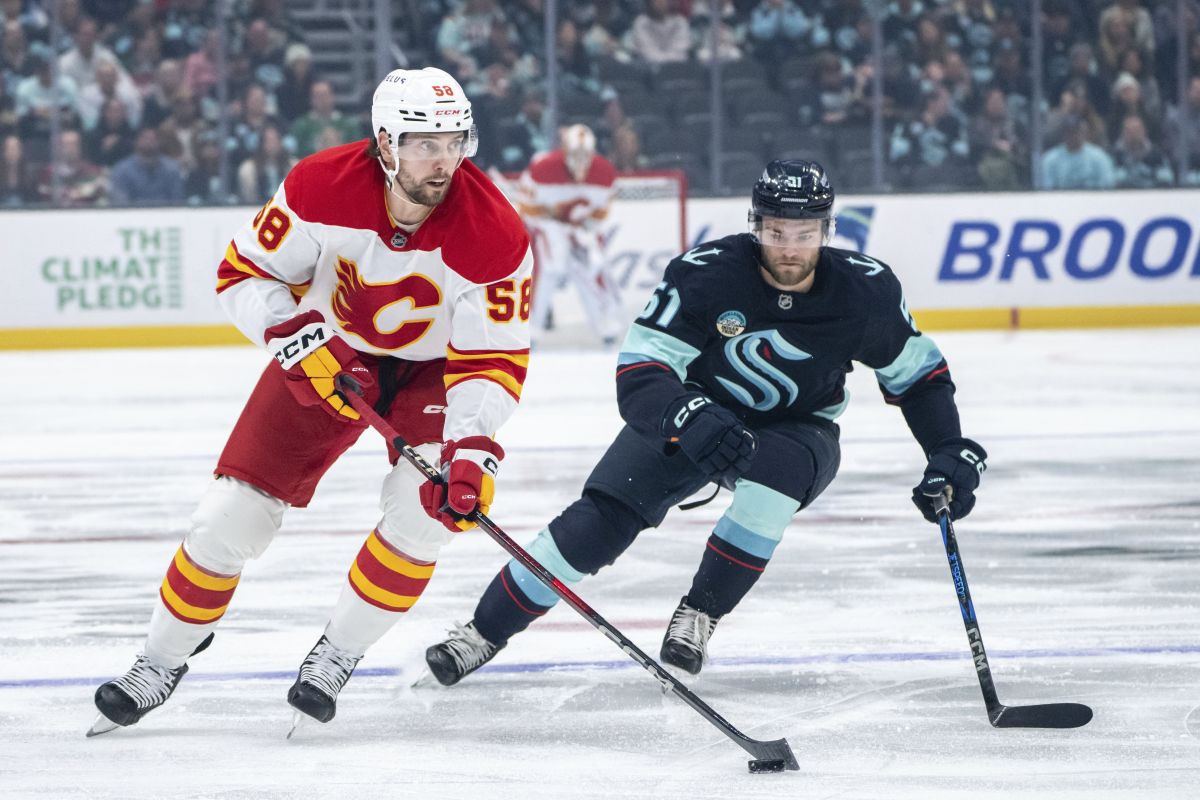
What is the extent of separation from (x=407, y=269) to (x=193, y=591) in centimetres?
60

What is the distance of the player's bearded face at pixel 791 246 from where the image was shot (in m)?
2.96

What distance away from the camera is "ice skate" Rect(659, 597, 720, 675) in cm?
304

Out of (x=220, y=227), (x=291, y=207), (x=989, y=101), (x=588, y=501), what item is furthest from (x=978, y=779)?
(x=989, y=101)

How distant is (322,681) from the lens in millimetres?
2791

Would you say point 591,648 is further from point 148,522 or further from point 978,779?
point 148,522

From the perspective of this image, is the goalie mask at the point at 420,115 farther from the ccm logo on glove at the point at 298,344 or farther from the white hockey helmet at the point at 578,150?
the white hockey helmet at the point at 578,150

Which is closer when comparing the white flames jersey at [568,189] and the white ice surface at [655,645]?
the white ice surface at [655,645]

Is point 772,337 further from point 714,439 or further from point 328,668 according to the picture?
point 328,668

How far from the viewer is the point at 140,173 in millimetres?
9531

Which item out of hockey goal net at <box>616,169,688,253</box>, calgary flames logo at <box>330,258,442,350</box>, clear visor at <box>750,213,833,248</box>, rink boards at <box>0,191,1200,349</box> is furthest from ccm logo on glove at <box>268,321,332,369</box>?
hockey goal net at <box>616,169,688,253</box>

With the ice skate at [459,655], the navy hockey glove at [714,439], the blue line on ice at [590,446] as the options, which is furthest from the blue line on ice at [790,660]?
the blue line on ice at [590,446]

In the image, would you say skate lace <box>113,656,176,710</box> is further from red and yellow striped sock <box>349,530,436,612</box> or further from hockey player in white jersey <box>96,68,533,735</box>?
red and yellow striped sock <box>349,530,436,612</box>

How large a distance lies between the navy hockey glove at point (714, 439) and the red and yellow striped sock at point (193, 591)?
0.76 metres

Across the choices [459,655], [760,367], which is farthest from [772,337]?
[459,655]
